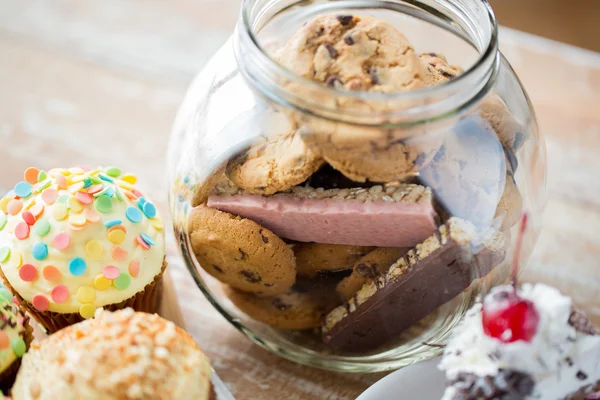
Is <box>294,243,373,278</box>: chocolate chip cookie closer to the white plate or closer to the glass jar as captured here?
the glass jar

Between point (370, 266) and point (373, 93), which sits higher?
point (373, 93)

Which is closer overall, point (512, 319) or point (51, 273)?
point (512, 319)

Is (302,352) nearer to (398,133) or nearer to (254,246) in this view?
(254,246)

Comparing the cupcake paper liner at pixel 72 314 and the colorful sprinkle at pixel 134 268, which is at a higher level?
the colorful sprinkle at pixel 134 268

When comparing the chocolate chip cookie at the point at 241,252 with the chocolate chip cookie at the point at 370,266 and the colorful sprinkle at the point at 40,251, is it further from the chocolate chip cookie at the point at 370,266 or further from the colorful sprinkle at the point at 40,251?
the colorful sprinkle at the point at 40,251

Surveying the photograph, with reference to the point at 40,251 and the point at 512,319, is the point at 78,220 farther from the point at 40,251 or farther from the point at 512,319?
the point at 512,319

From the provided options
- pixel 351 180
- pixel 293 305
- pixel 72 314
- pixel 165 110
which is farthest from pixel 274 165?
pixel 165 110

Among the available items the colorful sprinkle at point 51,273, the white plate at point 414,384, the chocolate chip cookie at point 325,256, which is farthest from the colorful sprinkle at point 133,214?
the white plate at point 414,384
